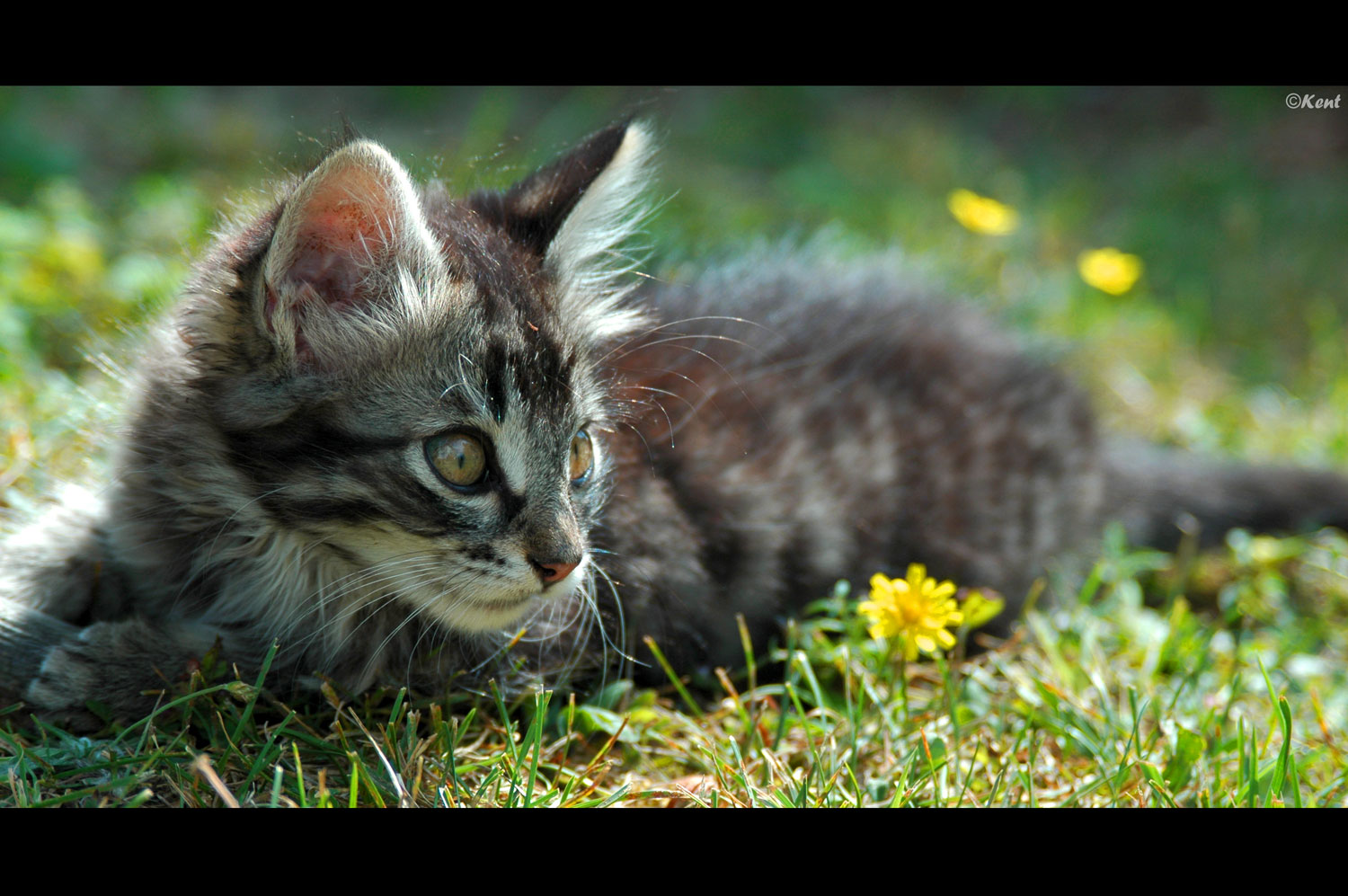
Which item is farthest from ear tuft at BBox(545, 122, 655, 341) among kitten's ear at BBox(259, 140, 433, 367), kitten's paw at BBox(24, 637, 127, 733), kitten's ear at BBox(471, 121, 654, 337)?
kitten's paw at BBox(24, 637, 127, 733)

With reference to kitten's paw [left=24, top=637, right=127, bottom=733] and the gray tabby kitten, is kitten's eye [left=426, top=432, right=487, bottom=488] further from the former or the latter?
kitten's paw [left=24, top=637, right=127, bottom=733]

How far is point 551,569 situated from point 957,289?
2.14 meters

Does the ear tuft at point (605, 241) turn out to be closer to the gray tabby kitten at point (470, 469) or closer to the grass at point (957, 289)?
the gray tabby kitten at point (470, 469)

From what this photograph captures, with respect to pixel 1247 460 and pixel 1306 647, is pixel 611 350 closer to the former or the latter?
pixel 1306 647

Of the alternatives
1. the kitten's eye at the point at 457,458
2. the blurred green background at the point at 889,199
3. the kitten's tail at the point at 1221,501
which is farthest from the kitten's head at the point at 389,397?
the kitten's tail at the point at 1221,501

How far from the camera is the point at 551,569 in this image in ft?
5.64

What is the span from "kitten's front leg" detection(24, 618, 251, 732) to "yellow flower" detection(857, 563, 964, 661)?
1213 millimetres

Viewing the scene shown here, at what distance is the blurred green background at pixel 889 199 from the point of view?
2.95 meters

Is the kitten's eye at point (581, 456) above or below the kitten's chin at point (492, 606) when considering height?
above

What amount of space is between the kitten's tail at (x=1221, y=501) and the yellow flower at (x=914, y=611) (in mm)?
1288

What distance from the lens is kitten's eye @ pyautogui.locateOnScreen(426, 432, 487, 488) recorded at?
1.70 m

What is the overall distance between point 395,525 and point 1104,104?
591 cm

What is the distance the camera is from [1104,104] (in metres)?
6.27

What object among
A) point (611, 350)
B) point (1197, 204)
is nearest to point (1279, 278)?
point (1197, 204)
